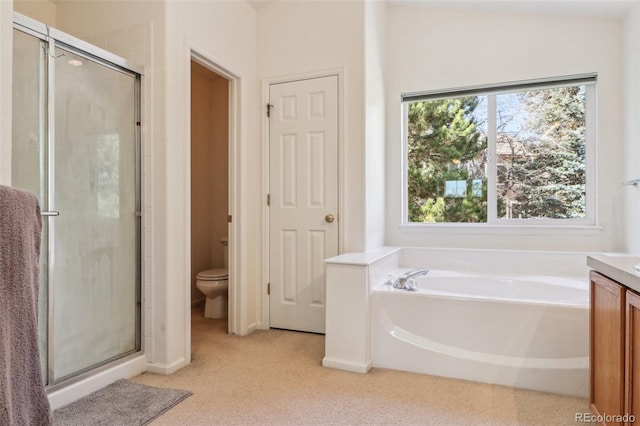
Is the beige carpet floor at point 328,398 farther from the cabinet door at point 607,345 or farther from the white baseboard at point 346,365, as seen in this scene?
the cabinet door at point 607,345

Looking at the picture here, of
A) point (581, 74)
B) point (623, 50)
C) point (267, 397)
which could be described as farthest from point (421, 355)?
point (623, 50)

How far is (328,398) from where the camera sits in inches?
80.9

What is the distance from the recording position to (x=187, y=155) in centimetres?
252

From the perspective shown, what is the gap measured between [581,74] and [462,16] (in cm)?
107

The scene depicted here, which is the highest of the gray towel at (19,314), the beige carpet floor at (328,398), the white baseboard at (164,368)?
the gray towel at (19,314)

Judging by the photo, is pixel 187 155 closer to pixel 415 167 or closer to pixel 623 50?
pixel 415 167

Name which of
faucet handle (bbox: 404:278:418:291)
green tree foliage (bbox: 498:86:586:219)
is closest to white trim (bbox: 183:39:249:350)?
faucet handle (bbox: 404:278:418:291)

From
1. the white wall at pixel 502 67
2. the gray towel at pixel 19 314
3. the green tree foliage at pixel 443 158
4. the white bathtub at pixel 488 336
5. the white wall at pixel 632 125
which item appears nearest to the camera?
the gray towel at pixel 19 314

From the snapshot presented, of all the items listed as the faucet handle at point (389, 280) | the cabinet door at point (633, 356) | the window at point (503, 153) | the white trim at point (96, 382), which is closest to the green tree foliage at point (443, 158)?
the window at point (503, 153)

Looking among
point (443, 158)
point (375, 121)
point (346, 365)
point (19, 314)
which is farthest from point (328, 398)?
point (443, 158)

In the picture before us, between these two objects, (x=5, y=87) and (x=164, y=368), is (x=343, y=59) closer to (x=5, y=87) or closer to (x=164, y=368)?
(x=5, y=87)

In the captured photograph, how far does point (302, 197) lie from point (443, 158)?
4.40 ft

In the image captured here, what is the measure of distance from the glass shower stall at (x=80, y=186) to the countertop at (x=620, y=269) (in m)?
2.39

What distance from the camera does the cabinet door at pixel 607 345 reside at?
136cm
